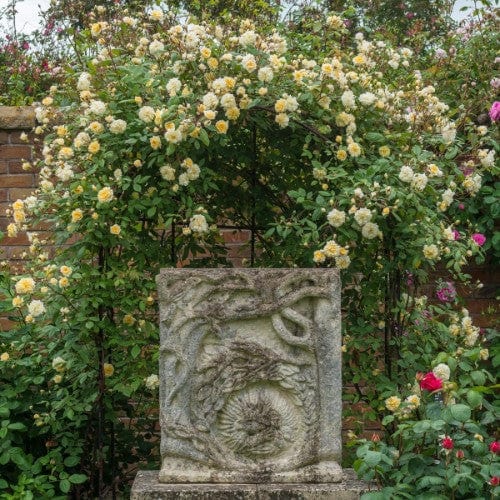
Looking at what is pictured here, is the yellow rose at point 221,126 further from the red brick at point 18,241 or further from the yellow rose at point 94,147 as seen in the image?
the red brick at point 18,241

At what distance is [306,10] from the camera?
544 cm

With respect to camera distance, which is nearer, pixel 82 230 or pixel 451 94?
pixel 82 230

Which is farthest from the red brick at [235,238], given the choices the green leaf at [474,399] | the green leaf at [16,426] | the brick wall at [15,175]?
the green leaf at [474,399]

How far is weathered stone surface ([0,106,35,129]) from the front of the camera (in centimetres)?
480

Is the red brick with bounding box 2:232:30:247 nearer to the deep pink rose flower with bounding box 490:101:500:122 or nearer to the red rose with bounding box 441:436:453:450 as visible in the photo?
the deep pink rose flower with bounding box 490:101:500:122

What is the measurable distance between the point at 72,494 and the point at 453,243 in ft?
6.69

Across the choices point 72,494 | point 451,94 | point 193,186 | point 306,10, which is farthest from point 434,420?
point 306,10

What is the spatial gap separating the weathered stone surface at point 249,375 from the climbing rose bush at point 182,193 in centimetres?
43

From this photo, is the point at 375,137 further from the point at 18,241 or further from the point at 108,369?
the point at 18,241

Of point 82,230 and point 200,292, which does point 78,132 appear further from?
point 200,292

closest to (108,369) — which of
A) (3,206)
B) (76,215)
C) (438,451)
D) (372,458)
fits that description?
(76,215)

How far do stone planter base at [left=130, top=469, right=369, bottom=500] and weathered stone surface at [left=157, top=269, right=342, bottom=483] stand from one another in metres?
0.04

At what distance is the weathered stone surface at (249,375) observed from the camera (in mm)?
3135

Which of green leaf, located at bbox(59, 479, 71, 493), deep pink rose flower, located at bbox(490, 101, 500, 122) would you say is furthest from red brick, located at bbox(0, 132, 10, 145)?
deep pink rose flower, located at bbox(490, 101, 500, 122)
